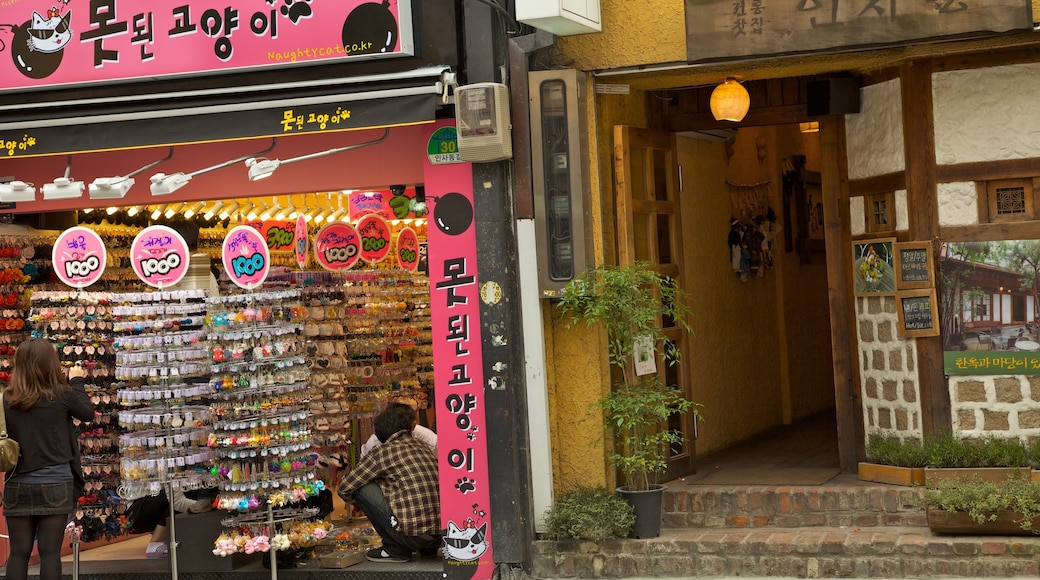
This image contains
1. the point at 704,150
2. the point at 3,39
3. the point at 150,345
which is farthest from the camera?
the point at 704,150

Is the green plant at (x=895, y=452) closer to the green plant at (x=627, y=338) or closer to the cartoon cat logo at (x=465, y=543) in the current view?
the green plant at (x=627, y=338)

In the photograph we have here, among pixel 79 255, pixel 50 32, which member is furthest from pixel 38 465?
pixel 50 32

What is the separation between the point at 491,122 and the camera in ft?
26.3

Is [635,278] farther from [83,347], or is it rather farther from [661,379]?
[83,347]

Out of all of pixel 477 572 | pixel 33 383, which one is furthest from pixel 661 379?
pixel 33 383

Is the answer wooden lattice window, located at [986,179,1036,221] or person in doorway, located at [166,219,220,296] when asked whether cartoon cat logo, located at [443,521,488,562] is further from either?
wooden lattice window, located at [986,179,1036,221]

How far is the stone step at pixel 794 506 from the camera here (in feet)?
26.9

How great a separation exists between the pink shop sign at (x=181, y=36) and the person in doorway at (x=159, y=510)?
3.35m

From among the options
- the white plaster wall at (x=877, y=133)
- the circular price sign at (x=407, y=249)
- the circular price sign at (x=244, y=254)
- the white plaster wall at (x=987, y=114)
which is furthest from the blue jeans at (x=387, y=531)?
the white plaster wall at (x=987, y=114)

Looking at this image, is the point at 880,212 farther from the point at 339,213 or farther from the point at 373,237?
the point at 339,213

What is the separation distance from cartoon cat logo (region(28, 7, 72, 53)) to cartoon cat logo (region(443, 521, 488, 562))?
485 centimetres

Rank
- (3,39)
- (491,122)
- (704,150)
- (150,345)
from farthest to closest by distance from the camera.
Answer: (704,150) → (3,39) → (150,345) → (491,122)

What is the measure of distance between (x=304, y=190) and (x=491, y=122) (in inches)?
96.8

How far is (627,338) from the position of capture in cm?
830
